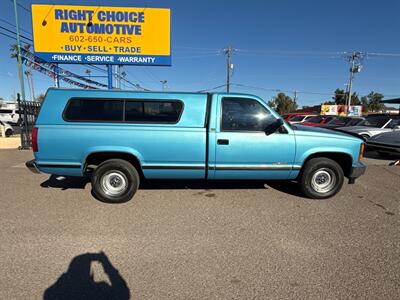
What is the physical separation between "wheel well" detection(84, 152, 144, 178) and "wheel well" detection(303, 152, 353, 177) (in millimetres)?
3118

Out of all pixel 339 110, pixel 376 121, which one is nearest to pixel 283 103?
pixel 339 110

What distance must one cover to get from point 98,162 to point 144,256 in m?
2.26

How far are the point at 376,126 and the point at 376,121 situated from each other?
1.24 feet

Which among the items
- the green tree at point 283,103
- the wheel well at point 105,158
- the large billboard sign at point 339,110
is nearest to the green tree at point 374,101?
the green tree at point 283,103

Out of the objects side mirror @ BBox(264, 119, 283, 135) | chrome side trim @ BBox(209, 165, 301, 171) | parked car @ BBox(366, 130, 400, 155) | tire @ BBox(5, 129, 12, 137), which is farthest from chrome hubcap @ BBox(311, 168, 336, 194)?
tire @ BBox(5, 129, 12, 137)

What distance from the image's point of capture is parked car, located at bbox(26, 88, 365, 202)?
3.75 meters

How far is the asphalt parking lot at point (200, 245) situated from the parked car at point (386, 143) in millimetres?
3605

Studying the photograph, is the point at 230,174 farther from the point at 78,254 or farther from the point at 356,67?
the point at 356,67

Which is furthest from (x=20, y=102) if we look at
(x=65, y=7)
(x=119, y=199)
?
(x=119, y=199)

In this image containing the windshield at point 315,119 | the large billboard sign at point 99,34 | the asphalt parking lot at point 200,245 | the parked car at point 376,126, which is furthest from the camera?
the windshield at point 315,119

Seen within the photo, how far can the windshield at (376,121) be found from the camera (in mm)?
9711

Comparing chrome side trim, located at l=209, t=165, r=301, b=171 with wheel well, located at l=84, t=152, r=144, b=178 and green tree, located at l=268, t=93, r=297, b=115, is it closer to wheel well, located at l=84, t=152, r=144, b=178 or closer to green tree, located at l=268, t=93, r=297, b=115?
wheel well, located at l=84, t=152, r=144, b=178

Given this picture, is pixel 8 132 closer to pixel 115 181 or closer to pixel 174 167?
pixel 115 181

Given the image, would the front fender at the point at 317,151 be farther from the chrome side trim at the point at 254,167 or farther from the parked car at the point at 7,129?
the parked car at the point at 7,129
